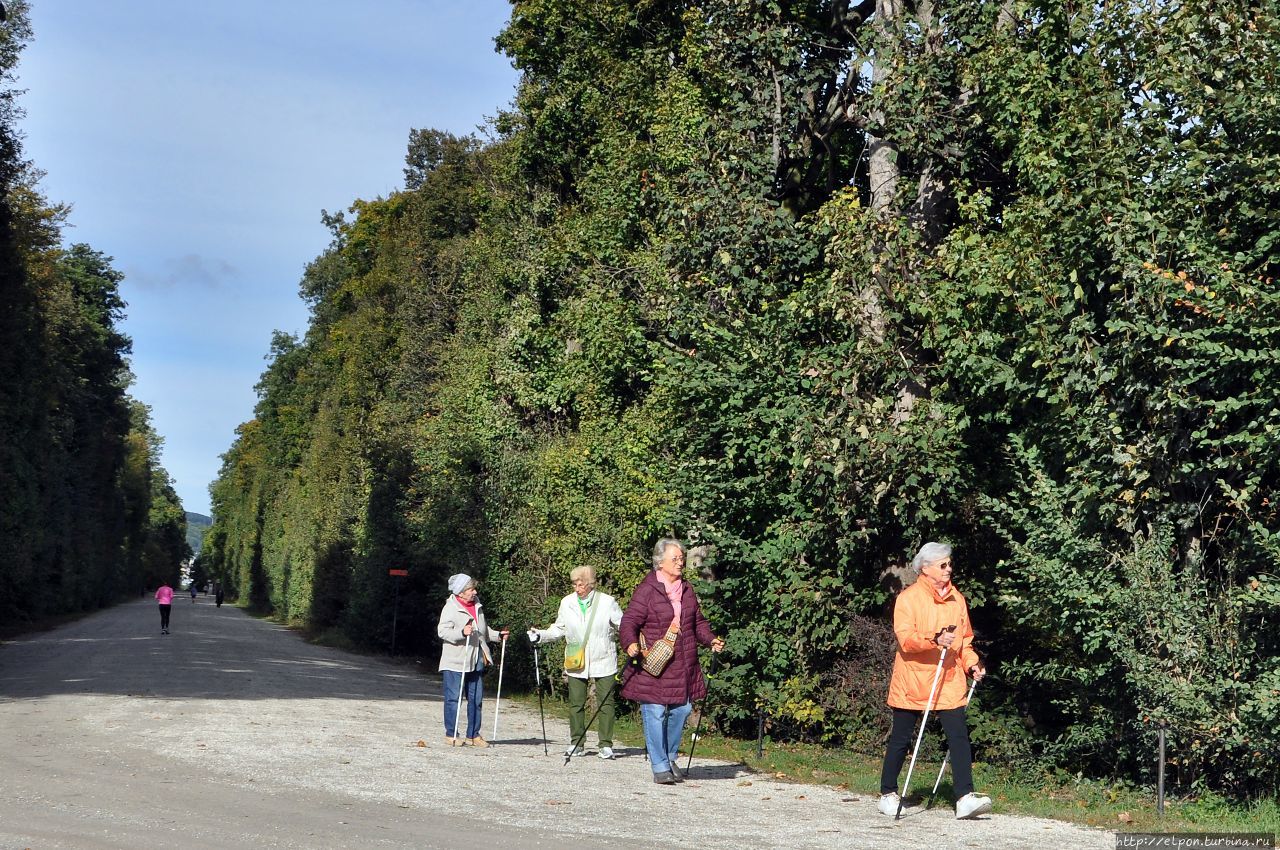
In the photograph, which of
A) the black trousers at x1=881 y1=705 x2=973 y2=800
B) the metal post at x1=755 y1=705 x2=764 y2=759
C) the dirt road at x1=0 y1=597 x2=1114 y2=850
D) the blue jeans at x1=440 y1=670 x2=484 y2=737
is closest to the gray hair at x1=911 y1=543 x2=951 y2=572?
the black trousers at x1=881 y1=705 x2=973 y2=800

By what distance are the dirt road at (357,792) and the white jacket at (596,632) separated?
910 mm

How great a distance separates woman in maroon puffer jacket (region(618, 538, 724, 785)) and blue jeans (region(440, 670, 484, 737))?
10.4 feet

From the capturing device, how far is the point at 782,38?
17.0 meters

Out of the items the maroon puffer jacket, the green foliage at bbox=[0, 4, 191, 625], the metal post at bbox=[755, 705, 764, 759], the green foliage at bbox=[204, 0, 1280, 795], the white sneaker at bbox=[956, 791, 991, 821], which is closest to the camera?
the white sneaker at bbox=[956, 791, 991, 821]

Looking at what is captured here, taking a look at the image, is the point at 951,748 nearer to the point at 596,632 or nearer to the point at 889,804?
the point at 889,804

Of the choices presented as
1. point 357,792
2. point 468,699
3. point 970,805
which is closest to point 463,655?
point 468,699

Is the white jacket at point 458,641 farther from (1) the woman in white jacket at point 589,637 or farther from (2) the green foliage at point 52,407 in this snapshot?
(2) the green foliage at point 52,407

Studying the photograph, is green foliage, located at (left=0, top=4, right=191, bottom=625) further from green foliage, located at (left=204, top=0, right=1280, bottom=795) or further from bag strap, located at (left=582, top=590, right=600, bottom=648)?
bag strap, located at (left=582, top=590, right=600, bottom=648)

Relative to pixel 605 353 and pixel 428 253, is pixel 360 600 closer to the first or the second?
Answer: pixel 428 253

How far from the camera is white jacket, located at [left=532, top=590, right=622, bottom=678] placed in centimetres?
1304

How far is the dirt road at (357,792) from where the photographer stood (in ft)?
27.0

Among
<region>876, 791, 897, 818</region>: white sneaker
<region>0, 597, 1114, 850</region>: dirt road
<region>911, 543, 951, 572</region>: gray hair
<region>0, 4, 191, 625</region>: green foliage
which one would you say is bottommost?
<region>0, 597, 1114, 850</region>: dirt road

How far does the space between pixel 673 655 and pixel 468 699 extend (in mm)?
3828

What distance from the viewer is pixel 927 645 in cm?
953
